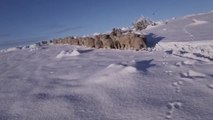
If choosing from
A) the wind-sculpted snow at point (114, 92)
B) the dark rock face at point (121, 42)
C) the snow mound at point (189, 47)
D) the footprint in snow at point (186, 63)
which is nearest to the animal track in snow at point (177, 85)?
the wind-sculpted snow at point (114, 92)

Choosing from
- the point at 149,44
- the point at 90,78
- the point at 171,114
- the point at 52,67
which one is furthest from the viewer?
the point at 149,44

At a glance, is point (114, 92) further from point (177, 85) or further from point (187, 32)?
point (187, 32)

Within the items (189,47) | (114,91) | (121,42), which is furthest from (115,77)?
(121,42)

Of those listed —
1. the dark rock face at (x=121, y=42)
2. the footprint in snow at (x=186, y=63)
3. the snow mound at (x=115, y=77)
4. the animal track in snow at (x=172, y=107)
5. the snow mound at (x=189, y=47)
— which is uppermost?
the dark rock face at (x=121, y=42)

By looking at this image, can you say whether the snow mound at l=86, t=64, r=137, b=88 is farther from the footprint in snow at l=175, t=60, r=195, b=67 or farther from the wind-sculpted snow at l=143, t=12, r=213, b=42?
the wind-sculpted snow at l=143, t=12, r=213, b=42

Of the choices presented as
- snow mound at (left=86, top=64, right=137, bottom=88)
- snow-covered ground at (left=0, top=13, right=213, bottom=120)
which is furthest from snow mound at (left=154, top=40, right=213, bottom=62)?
snow mound at (left=86, top=64, right=137, bottom=88)

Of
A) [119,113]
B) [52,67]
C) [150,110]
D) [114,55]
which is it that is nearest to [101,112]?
[119,113]

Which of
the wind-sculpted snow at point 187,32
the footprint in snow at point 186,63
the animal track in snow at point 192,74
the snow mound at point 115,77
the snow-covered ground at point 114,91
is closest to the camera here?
the snow-covered ground at point 114,91

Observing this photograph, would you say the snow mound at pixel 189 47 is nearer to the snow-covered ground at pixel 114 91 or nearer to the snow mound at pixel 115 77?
the snow-covered ground at pixel 114 91

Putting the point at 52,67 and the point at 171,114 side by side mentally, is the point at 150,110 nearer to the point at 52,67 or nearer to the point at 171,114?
the point at 171,114

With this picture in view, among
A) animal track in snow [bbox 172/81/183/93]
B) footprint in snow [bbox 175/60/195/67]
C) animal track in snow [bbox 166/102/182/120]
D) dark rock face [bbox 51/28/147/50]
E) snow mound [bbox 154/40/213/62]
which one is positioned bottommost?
animal track in snow [bbox 166/102/182/120]

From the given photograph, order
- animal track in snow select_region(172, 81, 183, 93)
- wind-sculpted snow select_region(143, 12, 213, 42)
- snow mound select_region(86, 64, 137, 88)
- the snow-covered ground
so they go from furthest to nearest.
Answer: wind-sculpted snow select_region(143, 12, 213, 42) → snow mound select_region(86, 64, 137, 88) → animal track in snow select_region(172, 81, 183, 93) → the snow-covered ground

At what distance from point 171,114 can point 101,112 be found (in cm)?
88

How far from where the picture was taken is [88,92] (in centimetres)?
545
